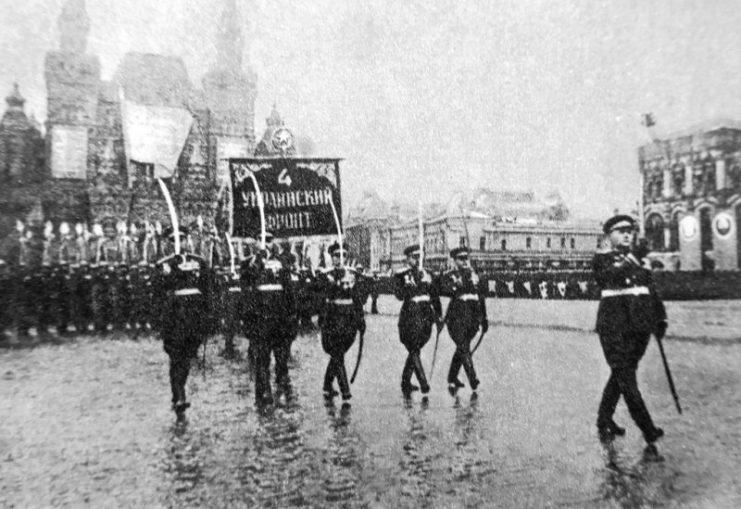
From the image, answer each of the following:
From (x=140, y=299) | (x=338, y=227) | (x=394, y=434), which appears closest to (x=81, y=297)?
(x=140, y=299)

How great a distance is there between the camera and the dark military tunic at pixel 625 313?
3.16 meters

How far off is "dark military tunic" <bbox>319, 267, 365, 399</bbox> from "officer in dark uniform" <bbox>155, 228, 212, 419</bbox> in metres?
0.79

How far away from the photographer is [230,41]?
3.71 m

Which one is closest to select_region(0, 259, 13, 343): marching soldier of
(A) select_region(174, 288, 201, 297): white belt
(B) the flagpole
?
(B) the flagpole

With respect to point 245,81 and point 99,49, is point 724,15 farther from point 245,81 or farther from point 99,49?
point 99,49

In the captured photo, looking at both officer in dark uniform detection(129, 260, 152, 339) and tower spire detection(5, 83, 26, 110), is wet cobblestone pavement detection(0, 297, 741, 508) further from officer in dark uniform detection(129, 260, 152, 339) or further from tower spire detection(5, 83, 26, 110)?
officer in dark uniform detection(129, 260, 152, 339)

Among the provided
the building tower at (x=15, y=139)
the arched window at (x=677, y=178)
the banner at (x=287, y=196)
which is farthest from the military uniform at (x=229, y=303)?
the arched window at (x=677, y=178)

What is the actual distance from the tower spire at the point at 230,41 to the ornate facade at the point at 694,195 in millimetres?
2536

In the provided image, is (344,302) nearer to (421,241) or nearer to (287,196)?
(421,241)

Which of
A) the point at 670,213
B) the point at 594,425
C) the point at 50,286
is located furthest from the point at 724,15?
the point at 50,286

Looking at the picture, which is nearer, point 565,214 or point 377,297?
point 565,214

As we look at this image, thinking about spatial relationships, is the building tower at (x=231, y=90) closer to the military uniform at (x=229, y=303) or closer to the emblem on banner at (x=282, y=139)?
the emblem on banner at (x=282, y=139)

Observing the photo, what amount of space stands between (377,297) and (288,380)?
895mm

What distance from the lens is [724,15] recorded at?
13.3 feet
